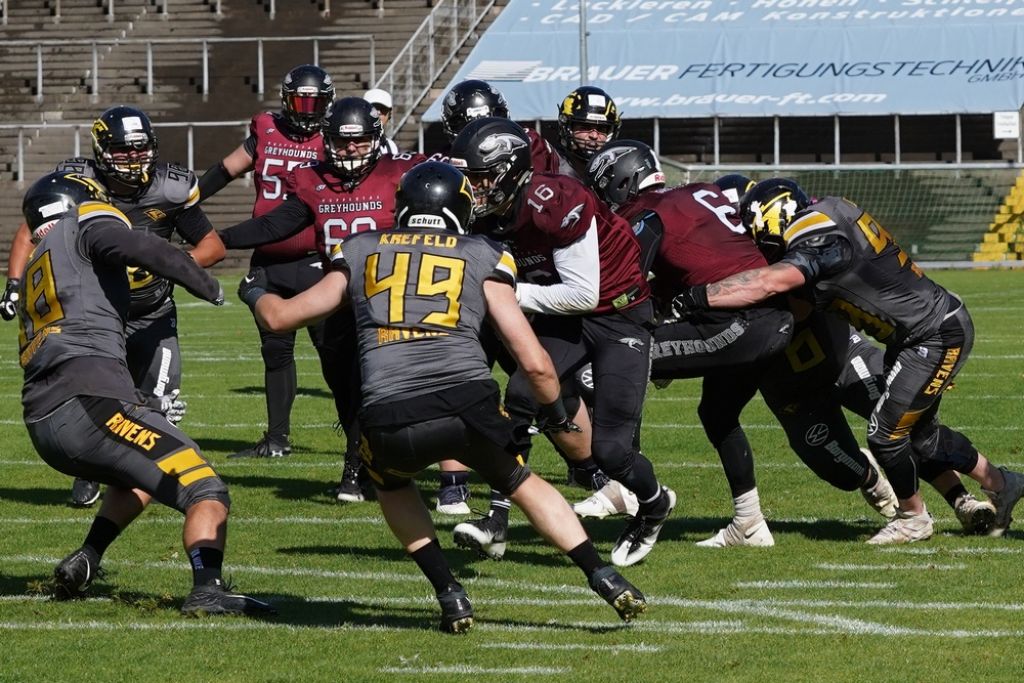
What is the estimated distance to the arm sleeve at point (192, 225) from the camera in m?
8.66

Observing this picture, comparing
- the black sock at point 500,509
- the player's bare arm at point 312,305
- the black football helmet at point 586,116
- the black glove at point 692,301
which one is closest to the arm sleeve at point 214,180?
the black football helmet at point 586,116

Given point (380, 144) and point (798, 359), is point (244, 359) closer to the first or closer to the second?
point (380, 144)

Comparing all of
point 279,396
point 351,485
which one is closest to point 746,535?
point 351,485

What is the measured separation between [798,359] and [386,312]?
254cm

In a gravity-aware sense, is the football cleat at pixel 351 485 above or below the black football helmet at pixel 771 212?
below

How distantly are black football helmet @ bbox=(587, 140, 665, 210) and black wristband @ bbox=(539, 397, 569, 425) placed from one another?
188 cm

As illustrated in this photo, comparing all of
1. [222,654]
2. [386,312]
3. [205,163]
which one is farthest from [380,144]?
[205,163]

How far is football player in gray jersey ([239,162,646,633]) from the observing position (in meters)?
5.43

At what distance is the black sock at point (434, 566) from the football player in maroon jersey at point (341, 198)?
257 centimetres

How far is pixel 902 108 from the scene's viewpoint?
29703 millimetres

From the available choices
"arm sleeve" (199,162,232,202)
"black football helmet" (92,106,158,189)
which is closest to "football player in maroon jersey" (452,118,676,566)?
"black football helmet" (92,106,158,189)

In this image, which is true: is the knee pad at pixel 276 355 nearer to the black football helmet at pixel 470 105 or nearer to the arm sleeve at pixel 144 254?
the black football helmet at pixel 470 105

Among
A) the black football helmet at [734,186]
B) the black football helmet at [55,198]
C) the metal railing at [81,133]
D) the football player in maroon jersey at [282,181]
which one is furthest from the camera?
the metal railing at [81,133]

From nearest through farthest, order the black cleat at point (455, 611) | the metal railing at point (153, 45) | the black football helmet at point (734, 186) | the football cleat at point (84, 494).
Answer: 1. the black cleat at point (455, 611)
2. the black football helmet at point (734, 186)
3. the football cleat at point (84, 494)
4. the metal railing at point (153, 45)
